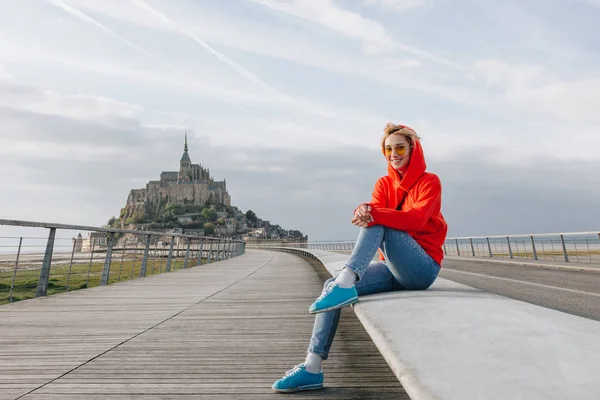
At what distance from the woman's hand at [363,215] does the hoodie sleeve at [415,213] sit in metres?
0.04

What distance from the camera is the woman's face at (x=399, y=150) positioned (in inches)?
133

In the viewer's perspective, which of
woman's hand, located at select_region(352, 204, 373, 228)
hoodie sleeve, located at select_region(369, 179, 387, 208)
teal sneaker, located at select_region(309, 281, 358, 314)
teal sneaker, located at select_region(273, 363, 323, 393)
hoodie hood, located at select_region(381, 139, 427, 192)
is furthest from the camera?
hoodie sleeve, located at select_region(369, 179, 387, 208)

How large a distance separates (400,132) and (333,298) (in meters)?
1.46

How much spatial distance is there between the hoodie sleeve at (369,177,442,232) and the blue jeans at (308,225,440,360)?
76mm

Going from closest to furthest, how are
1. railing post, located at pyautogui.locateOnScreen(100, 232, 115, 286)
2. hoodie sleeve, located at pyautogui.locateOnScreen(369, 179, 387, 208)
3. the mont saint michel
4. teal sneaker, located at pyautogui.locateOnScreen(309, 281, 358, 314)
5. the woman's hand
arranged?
teal sneaker, located at pyautogui.locateOnScreen(309, 281, 358, 314) → the woman's hand → hoodie sleeve, located at pyautogui.locateOnScreen(369, 179, 387, 208) → railing post, located at pyautogui.locateOnScreen(100, 232, 115, 286) → the mont saint michel

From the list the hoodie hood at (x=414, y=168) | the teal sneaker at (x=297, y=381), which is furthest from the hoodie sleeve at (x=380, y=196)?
the teal sneaker at (x=297, y=381)

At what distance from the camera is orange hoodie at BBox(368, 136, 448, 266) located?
9.86ft

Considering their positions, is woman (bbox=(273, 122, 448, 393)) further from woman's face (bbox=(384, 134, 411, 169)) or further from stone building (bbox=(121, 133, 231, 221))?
stone building (bbox=(121, 133, 231, 221))

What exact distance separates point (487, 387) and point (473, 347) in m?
0.43

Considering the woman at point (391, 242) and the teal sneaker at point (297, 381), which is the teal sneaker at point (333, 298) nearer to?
the woman at point (391, 242)

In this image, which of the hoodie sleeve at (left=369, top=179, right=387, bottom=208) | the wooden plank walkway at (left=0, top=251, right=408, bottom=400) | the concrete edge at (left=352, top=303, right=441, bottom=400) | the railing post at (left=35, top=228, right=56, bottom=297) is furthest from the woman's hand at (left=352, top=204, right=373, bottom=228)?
the railing post at (left=35, top=228, right=56, bottom=297)

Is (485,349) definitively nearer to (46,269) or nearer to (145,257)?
(46,269)

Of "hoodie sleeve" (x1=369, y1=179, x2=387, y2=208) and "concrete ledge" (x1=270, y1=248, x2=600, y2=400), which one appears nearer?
"concrete ledge" (x1=270, y1=248, x2=600, y2=400)

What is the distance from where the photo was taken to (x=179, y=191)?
16688cm
